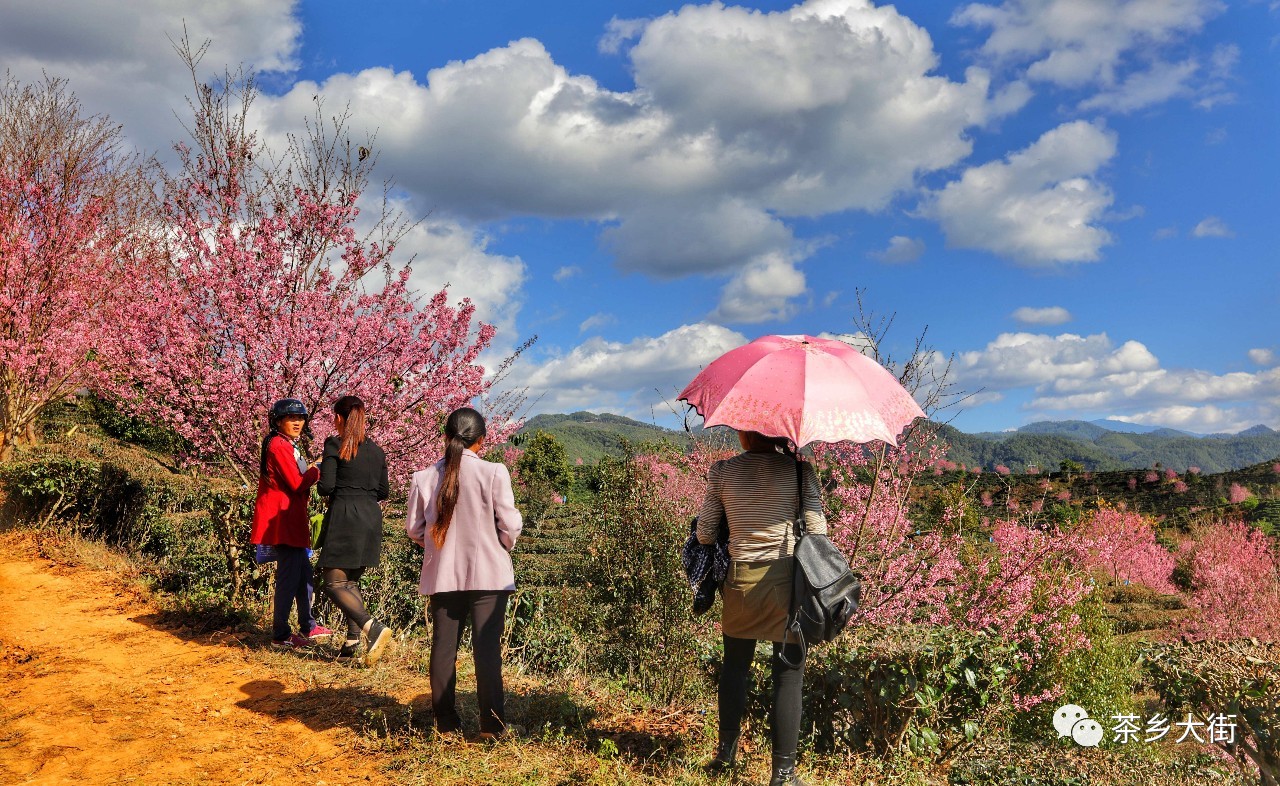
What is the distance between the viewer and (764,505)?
11.0ft

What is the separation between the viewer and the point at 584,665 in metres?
6.53

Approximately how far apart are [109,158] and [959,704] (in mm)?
18807

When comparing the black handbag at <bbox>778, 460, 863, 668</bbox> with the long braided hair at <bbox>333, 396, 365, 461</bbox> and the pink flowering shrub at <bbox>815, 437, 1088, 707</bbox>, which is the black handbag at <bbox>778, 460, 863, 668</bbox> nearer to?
the long braided hair at <bbox>333, 396, 365, 461</bbox>

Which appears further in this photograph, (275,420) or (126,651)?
A: (126,651)

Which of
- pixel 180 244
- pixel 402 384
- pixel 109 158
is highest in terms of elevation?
pixel 109 158

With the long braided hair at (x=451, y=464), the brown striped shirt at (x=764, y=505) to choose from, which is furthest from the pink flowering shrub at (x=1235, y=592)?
the long braided hair at (x=451, y=464)

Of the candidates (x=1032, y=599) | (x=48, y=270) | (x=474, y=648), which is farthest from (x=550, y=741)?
(x=48, y=270)

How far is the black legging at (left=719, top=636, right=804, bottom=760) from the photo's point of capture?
10.9 feet

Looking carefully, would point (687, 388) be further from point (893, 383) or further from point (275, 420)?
point (275, 420)

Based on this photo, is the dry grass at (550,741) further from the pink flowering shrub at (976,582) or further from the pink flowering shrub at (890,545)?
the pink flowering shrub at (890,545)

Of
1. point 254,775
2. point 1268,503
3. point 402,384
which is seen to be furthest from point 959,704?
point 1268,503

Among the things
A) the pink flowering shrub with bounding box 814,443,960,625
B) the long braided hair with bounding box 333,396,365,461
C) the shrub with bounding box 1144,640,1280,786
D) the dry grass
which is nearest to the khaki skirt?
the dry grass

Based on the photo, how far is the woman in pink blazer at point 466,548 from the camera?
3.93 meters

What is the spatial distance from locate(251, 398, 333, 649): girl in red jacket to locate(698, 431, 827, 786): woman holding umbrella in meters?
3.49
